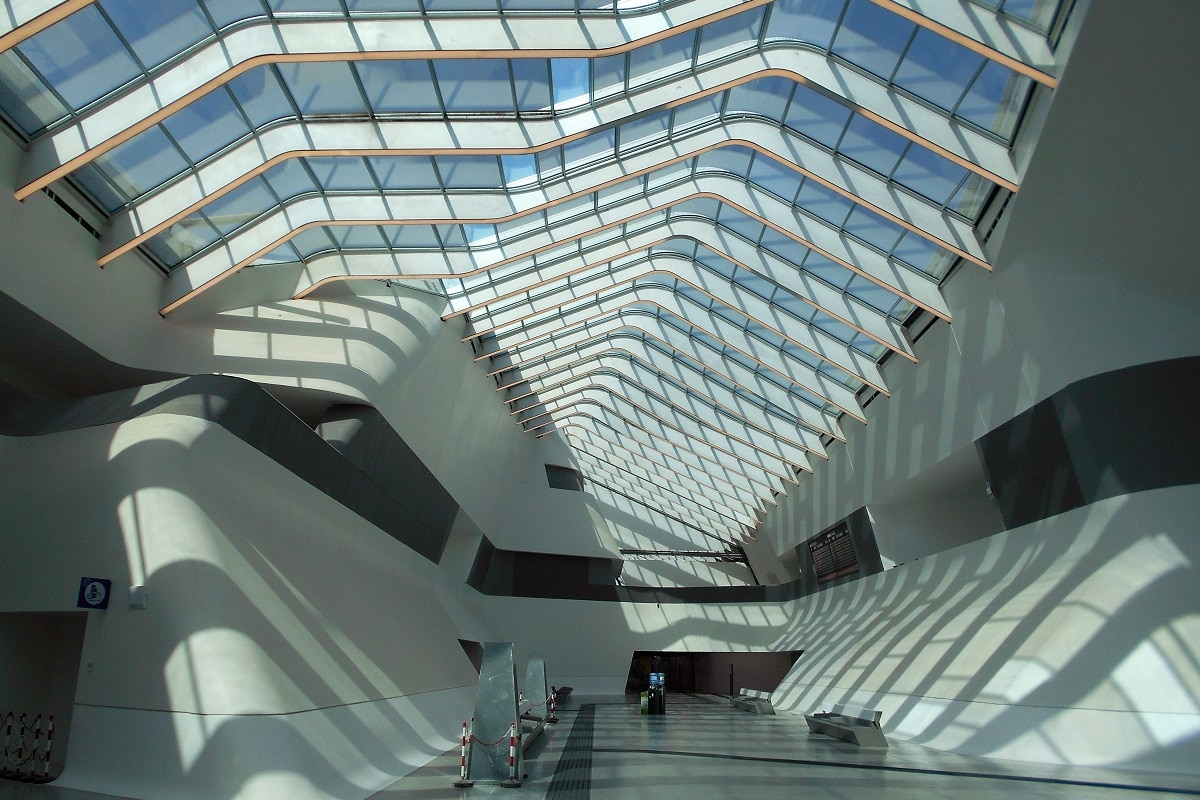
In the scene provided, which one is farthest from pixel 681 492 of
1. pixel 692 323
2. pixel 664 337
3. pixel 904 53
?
pixel 904 53

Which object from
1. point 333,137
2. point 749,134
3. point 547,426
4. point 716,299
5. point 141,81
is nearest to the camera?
point 141,81

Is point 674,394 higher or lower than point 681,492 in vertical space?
higher

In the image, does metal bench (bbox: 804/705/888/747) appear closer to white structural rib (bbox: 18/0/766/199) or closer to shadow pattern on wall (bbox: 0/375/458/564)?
shadow pattern on wall (bbox: 0/375/458/564)

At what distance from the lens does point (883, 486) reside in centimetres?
2556

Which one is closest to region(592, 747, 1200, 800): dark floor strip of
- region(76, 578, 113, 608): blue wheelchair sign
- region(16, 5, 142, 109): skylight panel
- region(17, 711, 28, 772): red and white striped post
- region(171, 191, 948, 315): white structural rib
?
region(76, 578, 113, 608): blue wheelchair sign

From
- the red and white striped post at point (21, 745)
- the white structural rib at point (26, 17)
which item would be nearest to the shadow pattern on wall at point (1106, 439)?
the white structural rib at point (26, 17)

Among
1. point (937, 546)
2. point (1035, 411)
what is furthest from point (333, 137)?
point (937, 546)

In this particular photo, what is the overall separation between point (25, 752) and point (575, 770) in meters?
7.94

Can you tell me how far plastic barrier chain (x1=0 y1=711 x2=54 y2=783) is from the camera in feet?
33.5

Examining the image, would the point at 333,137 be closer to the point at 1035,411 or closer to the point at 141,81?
the point at 141,81

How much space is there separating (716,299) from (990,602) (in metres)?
12.0

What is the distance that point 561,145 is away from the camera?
1664cm

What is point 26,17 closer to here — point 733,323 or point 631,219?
point 631,219

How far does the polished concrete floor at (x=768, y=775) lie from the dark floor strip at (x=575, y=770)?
0.02 metres
